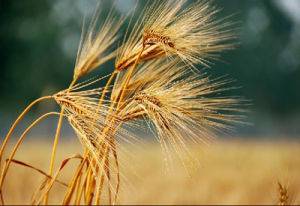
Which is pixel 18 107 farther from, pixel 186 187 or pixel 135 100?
pixel 135 100

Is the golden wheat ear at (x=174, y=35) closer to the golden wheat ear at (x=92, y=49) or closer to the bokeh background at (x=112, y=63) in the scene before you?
the golden wheat ear at (x=92, y=49)

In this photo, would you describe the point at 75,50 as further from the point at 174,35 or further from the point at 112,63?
the point at 174,35

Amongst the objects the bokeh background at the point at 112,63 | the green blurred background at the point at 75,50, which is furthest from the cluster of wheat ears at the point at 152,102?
the green blurred background at the point at 75,50

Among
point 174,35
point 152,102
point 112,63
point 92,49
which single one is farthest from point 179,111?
point 112,63

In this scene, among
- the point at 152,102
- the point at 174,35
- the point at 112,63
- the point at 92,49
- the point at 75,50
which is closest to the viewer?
the point at 152,102

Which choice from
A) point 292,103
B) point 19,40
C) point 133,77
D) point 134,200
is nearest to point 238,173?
point 134,200
